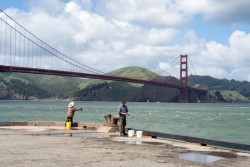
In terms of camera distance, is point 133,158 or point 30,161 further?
point 133,158

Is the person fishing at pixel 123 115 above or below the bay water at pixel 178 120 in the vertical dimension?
above

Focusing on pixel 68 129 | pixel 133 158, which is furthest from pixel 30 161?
pixel 68 129

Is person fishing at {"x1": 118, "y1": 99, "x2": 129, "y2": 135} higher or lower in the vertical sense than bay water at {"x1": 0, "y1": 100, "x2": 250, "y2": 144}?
higher

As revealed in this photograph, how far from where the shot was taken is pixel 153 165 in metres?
10.8

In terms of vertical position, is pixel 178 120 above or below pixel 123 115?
below

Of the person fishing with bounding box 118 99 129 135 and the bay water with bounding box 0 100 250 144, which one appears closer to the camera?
the person fishing with bounding box 118 99 129 135

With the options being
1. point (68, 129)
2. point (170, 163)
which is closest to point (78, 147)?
point (170, 163)

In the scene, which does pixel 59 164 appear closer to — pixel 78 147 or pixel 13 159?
pixel 13 159

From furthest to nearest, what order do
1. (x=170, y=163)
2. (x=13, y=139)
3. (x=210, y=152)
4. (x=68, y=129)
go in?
(x=68, y=129) → (x=13, y=139) → (x=210, y=152) → (x=170, y=163)

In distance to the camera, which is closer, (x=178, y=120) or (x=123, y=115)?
(x=123, y=115)

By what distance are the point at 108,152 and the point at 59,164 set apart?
271cm

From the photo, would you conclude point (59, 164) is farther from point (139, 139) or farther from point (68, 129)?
point (68, 129)

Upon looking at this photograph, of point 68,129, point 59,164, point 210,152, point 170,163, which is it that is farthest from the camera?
point 68,129

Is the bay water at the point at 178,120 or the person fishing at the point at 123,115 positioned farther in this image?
the bay water at the point at 178,120
